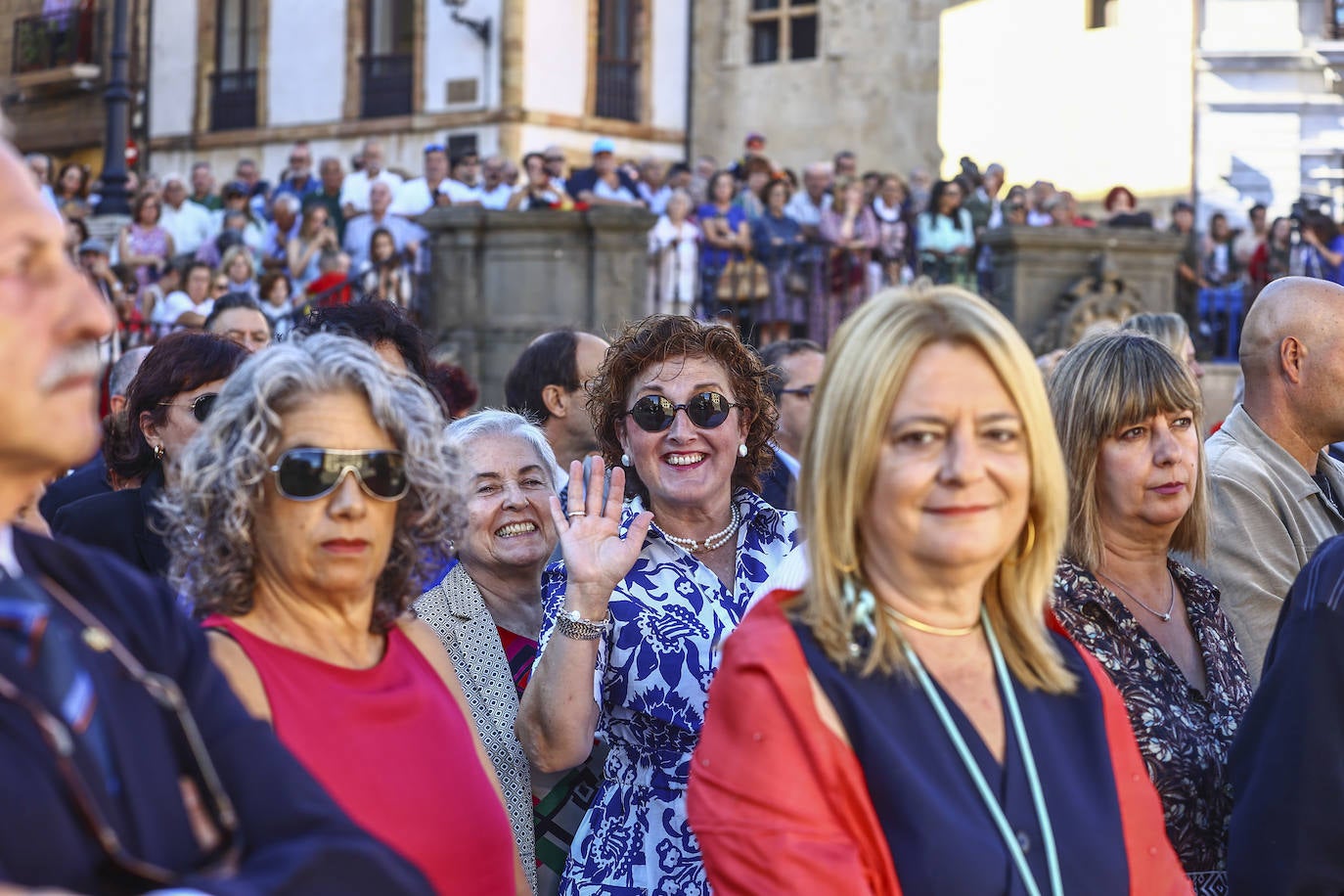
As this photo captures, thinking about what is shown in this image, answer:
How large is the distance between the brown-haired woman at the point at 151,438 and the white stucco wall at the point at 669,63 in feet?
75.9

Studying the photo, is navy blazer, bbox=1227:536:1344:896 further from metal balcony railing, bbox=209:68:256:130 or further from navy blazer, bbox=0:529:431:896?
metal balcony railing, bbox=209:68:256:130

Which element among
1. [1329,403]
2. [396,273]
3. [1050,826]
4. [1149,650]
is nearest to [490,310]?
[396,273]

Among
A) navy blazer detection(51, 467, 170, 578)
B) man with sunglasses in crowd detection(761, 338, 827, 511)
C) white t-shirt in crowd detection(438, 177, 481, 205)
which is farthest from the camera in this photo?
white t-shirt in crowd detection(438, 177, 481, 205)

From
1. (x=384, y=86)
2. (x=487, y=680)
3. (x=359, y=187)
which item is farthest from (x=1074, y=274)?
(x=384, y=86)

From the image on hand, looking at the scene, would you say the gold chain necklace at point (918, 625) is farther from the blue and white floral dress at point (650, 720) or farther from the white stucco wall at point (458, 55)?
the white stucco wall at point (458, 55)

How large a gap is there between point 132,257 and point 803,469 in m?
14.1

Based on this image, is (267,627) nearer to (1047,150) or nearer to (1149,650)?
(1149,650)

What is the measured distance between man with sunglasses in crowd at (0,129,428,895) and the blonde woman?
665 mm

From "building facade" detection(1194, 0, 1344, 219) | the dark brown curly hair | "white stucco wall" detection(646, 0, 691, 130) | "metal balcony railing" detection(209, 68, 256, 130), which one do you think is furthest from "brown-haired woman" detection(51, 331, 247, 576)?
"metal balcony railing" detection(209, 68, 256, 130)

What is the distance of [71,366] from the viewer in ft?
6.88

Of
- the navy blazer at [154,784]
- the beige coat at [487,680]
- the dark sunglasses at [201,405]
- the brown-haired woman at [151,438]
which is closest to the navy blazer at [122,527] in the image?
the brown-haired woman at [151,438]

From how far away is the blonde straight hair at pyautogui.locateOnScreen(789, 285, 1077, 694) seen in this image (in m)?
2.79

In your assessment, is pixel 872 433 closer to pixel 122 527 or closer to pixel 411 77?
pixel 122 527

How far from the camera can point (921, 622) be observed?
9.43ft
